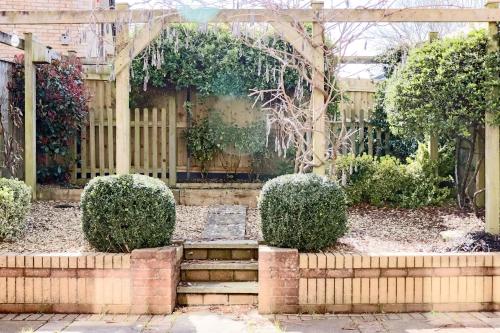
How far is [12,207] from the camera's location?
5.71 meters

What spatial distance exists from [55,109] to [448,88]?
235 inches

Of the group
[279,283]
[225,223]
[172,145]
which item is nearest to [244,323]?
[279,283]

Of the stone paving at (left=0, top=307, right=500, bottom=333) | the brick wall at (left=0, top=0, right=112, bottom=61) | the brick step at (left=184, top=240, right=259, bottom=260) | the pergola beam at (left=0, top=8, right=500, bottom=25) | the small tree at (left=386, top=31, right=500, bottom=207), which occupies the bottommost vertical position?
the stone paving at (left=0, top=307, right=500, bottom=333)

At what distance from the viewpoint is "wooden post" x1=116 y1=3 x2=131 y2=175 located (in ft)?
18.9

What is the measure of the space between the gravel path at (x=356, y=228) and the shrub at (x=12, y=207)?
12 cm

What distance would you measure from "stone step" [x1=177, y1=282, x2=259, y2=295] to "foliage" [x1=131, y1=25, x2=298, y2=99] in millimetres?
4482

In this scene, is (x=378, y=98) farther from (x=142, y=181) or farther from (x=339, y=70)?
(x=142, y=181)

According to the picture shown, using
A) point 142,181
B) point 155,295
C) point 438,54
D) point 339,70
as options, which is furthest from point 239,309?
point 438,54

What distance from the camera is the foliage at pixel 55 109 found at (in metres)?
8.84

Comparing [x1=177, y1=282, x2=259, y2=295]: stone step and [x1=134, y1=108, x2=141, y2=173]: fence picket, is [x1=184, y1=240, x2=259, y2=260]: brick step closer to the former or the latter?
[x1=177, y1=282, x2=259, y2=295]: stone step

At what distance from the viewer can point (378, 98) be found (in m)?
9.55

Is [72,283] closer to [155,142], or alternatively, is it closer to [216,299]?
[216,299]

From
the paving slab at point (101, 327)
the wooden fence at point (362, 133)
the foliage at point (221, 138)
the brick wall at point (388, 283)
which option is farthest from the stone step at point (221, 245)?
the wooden fence at point (362, 133)

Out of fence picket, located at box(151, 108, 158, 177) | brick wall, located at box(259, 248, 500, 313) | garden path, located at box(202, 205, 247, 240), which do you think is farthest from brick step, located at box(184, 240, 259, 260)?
fence picket, located at box(151, 108, 158, 177)
